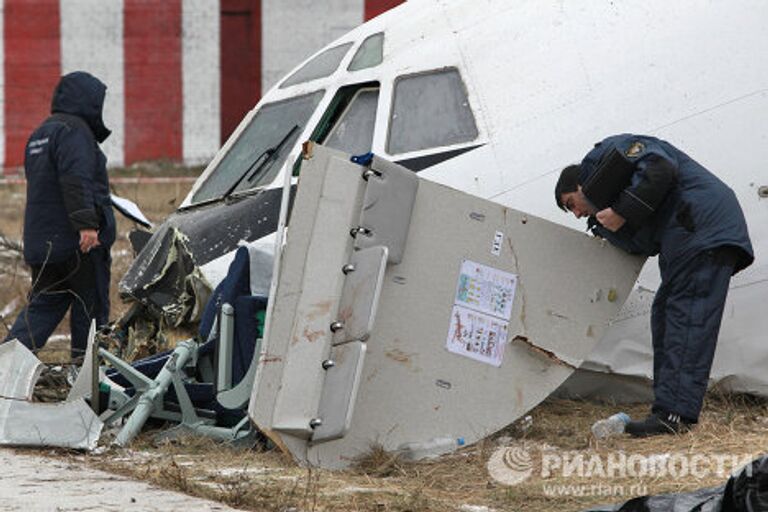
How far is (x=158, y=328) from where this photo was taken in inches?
377

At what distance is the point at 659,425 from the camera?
795 cm

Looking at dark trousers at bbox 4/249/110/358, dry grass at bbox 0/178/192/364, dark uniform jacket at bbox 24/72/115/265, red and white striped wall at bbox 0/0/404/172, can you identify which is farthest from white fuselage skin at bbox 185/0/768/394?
red and white striped wall at bbox 0/0/404/172

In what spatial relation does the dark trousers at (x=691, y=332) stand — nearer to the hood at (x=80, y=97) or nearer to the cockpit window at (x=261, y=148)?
the cockpit window at (x=261, y=148)

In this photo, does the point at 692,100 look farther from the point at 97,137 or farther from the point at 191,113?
the point at 191,113

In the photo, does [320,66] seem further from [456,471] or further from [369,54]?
[456,471]

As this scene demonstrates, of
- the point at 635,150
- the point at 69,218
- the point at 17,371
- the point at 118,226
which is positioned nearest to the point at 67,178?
the point at 69,218

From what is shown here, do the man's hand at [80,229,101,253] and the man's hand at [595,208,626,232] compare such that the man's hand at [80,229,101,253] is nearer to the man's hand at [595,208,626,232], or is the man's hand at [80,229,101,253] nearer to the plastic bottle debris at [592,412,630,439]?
the man's hand at [595,208,626,232]

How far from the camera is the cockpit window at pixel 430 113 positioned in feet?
29.2

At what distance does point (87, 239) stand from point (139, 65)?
14327 mm

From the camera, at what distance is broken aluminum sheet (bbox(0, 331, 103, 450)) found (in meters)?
8.01

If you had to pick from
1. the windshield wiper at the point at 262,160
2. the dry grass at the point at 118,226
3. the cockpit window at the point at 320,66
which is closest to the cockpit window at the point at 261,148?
the windshield wiper at the point at 262,160

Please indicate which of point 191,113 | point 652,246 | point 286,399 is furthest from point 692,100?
point 191,113

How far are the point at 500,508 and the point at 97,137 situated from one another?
14.9 ft

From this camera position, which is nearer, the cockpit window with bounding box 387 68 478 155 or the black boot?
the black boot
